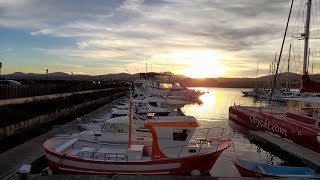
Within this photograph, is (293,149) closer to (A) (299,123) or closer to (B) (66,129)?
(A) (299,123)

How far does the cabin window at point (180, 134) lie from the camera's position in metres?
16.9

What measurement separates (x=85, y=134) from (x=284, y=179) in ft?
38.6

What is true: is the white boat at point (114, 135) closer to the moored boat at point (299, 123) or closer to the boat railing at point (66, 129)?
the boat railing at point (66, 129)

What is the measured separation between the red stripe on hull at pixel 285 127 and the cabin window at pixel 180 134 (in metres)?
10.1

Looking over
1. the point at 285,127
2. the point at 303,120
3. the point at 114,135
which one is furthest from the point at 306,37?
the point at 114,135

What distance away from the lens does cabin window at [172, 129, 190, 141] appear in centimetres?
1694

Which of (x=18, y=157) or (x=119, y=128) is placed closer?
(x=18, y=157)

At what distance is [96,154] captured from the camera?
17.4 metres

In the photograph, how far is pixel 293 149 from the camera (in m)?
23.9

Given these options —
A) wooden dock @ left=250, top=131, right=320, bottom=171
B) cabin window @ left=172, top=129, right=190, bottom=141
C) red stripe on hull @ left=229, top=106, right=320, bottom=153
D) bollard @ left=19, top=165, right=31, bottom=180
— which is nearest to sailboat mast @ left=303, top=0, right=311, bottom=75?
red stripe on hull @ left=229, top=106, right=320, bottom=153

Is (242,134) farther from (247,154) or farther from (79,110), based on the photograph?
(79,110)

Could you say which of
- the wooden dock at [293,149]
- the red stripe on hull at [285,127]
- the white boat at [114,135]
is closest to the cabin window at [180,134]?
the white boat at [114,135]

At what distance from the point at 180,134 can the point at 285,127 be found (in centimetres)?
1398

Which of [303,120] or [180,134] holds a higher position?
[180,134]
